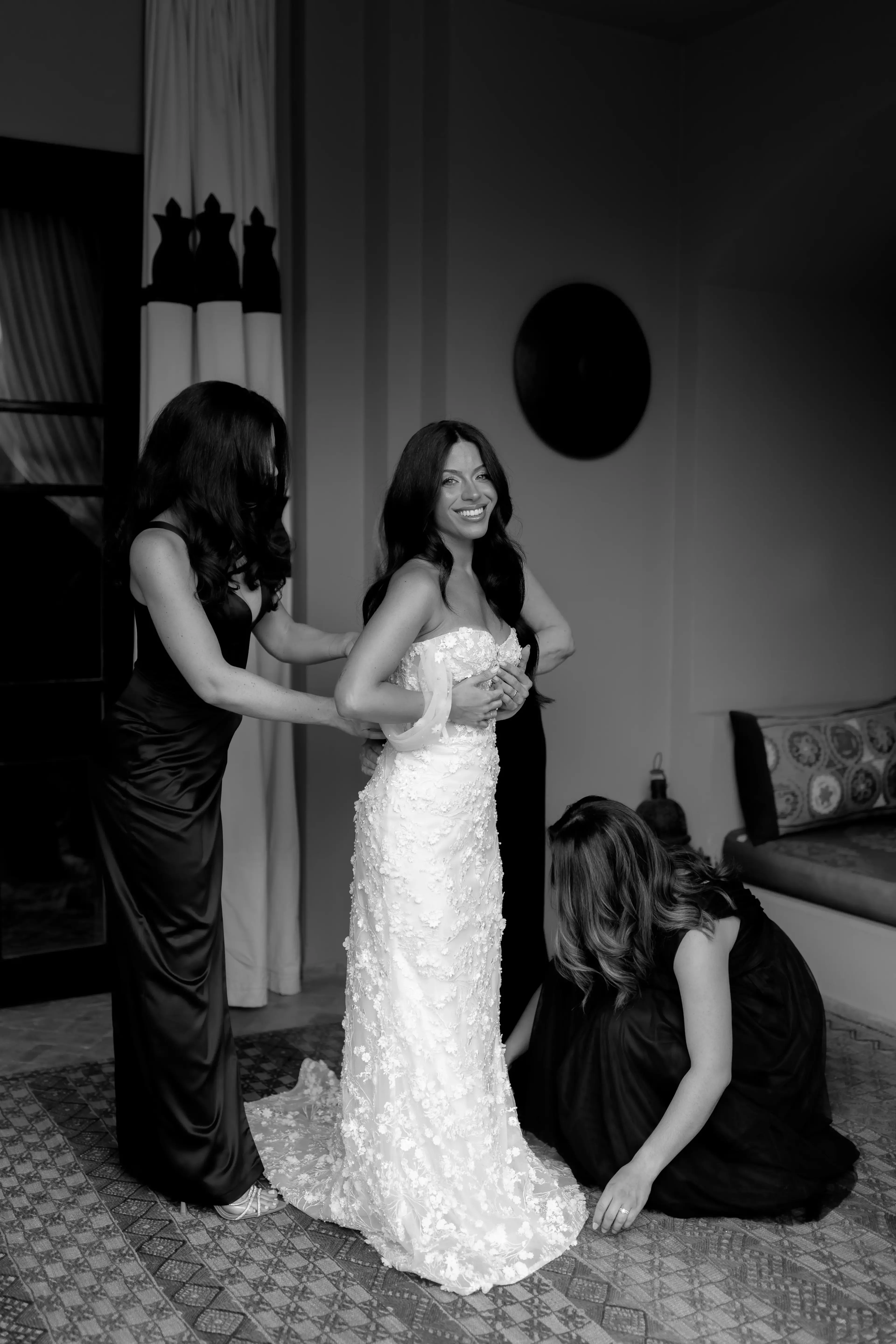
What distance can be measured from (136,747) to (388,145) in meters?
2.39

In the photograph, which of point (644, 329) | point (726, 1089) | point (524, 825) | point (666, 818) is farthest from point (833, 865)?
point (644, 329)

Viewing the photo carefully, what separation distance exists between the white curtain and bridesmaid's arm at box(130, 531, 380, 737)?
141 cm

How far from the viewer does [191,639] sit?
2764mm

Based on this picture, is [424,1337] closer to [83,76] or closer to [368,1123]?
[368,1123]

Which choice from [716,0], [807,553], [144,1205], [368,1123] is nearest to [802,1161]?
[368,1123]

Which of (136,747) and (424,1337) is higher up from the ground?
(136,747)

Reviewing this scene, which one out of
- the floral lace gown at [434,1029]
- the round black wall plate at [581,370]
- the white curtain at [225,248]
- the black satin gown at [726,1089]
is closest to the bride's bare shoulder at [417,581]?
the floral lace gown at [434,1029]

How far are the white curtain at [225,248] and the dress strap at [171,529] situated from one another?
1.37 meters

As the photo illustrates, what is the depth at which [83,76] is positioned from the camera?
408cm

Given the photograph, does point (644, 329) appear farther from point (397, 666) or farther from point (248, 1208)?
point (248, 1208)

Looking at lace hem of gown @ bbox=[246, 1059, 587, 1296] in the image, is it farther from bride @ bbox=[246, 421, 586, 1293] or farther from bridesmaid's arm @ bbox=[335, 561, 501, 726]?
bridesmaid's arm @ bbox=[335, 561, 501, 726]

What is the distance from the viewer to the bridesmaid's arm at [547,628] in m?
3.52

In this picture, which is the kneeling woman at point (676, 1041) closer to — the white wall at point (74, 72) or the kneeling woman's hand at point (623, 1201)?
the kneeling woman's hand at point (623, 1201)

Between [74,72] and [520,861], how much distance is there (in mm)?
2697
